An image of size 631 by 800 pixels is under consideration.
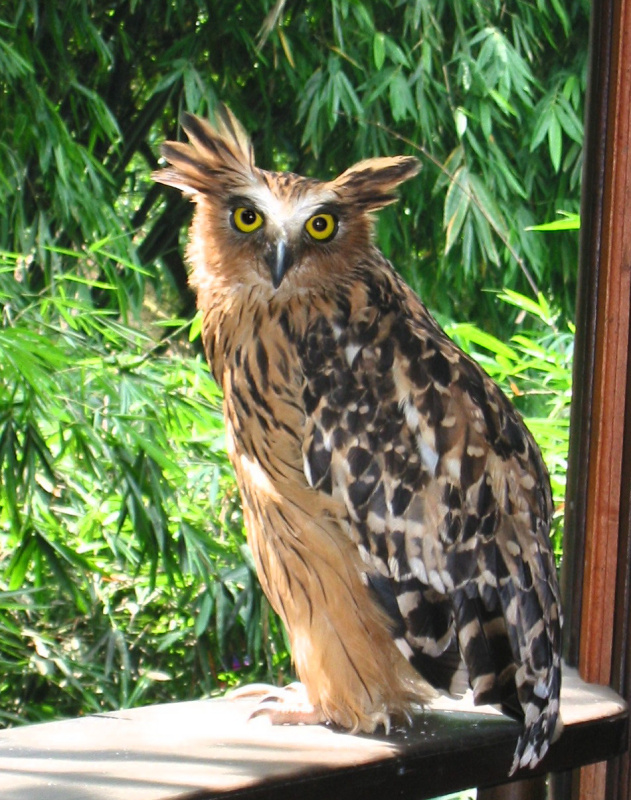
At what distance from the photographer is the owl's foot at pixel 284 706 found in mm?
1095

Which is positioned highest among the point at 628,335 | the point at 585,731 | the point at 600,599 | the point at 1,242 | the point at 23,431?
the point at 1,242

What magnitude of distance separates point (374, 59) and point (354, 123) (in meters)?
0.14

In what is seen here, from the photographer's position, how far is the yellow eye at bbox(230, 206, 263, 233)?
1119mm

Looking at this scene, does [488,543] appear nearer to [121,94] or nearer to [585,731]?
[585,731]

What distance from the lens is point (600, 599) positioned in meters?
1.17

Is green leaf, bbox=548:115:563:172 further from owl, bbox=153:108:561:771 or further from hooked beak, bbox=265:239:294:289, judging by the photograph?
hooked beak, bbox=265:239:294:289

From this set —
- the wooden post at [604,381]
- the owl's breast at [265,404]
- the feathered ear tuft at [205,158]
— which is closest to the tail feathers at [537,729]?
the wooden post at [604,381]

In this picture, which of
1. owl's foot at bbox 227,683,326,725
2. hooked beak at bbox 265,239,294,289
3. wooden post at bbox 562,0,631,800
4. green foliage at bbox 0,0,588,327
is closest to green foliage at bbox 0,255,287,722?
green foliage at bbox 0,0,588,327

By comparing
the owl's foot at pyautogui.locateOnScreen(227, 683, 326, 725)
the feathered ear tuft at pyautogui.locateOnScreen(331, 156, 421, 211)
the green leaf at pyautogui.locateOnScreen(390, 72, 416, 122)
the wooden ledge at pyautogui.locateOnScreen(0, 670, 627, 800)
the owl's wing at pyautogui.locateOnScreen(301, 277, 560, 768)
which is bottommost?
the owl's foot at pyautogui.locateOnScreen(227, 683, 326, 725)

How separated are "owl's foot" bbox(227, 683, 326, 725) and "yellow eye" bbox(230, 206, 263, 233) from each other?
0.50m

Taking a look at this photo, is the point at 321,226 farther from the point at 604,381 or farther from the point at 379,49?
the point at 379,49

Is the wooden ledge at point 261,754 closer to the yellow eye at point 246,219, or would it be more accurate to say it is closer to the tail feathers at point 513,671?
the tail feathers at point 513,671

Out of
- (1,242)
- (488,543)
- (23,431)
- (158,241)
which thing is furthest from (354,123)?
(488,543)

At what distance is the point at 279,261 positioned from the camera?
42.9 inches
